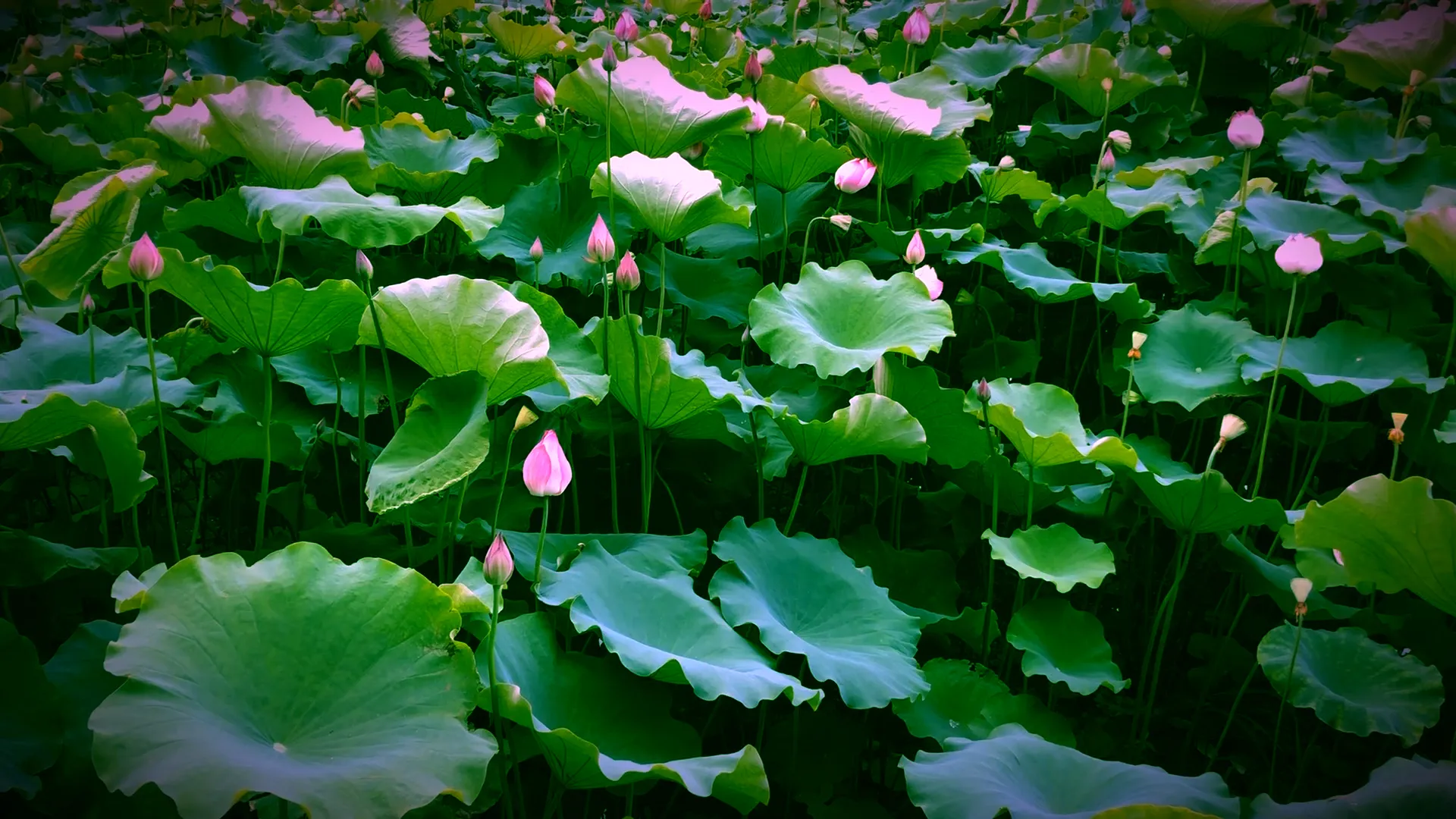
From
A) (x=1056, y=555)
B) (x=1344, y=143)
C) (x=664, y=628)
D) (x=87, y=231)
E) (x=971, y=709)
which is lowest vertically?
(x=971, y=709)

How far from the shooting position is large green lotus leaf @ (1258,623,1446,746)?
1.23 meters

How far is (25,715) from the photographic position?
91 centimetres

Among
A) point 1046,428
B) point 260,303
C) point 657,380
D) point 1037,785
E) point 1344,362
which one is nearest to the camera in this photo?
point 1037,785

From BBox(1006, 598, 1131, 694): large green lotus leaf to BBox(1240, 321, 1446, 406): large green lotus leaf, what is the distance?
512 millimetres

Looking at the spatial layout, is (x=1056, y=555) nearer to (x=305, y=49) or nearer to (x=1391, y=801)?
(x=1391, y=801)

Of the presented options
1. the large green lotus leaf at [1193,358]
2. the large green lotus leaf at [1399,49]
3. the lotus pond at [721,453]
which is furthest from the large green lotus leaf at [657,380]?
the large green lotus leaf at [1399,49]

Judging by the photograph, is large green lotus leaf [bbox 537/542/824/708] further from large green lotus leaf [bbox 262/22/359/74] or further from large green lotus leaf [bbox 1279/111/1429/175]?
large green lotus leaf [bbox 262/22/359/74]

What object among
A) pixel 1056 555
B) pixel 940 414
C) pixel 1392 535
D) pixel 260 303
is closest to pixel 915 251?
pixel 940 414

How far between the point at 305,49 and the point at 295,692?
85.2 inches

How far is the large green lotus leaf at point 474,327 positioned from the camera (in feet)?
3.57

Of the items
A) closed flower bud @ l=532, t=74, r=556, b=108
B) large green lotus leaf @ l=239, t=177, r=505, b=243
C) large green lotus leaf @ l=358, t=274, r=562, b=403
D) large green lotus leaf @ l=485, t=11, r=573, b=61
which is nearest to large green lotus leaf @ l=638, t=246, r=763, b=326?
closed flower bud @ l=532, t=74, r=556, b=108

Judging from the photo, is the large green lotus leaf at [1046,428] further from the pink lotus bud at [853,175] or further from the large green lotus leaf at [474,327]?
the large green lotus leaf at [474,327]

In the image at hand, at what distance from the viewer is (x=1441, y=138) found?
2.34m

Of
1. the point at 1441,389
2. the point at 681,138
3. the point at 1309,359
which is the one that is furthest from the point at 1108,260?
the point at 681,138
